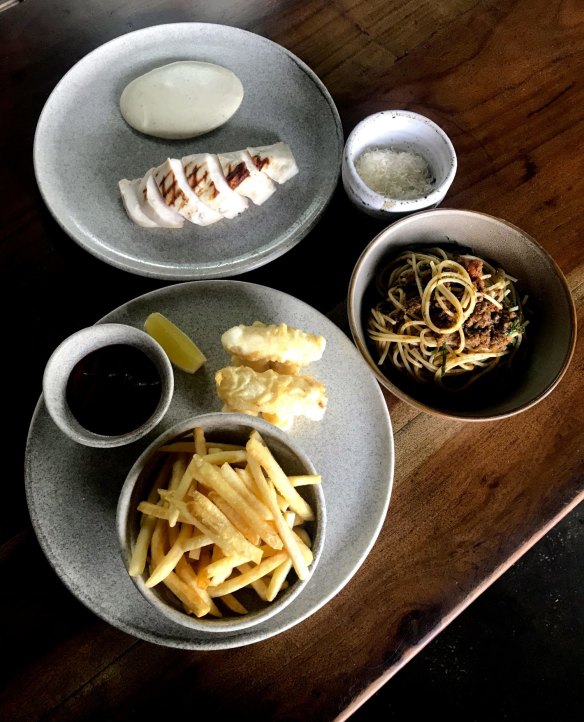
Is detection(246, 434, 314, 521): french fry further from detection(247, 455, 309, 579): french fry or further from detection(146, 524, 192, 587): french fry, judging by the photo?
detection(146, 524, 192, 587): french fry

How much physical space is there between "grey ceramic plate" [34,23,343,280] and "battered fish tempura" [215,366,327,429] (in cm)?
39

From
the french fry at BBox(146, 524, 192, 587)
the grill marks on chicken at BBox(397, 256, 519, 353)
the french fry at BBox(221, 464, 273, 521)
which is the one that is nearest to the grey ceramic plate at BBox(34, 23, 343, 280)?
the grill marks on chicken at BBox(397, 256, 519, 353)

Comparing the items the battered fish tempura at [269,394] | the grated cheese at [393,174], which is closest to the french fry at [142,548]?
the battered fish tempura at [269,394]

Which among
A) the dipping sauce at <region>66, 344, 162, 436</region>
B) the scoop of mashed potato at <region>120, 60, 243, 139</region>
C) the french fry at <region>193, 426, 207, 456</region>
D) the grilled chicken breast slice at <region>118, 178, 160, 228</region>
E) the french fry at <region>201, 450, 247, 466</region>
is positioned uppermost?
the scoop of mashed potato at <region>120, 60, 243, 139</region>

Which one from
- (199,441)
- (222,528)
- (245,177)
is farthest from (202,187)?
(222,528)

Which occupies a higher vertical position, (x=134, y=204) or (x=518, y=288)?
(x=134, y=204)

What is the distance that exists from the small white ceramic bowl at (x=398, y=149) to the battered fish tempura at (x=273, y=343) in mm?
491

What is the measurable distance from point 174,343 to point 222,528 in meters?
0.57

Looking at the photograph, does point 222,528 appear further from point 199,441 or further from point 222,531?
point 199,441

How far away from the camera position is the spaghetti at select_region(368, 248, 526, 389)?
68.1 inches

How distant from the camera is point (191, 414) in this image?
172 cm

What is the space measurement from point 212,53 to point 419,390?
1.39 m

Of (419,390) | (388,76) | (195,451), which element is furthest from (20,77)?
(419,390)

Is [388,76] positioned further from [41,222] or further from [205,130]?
[41,222]
